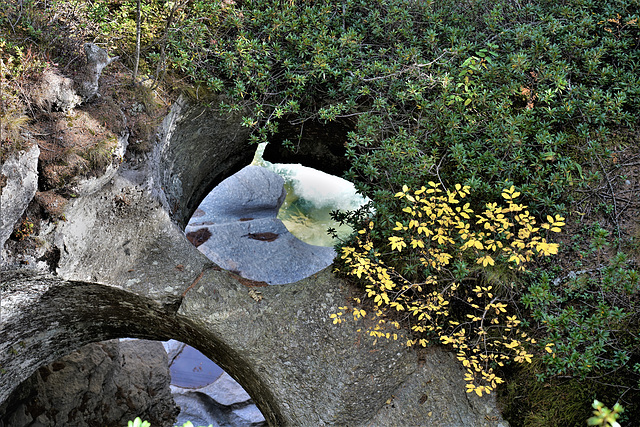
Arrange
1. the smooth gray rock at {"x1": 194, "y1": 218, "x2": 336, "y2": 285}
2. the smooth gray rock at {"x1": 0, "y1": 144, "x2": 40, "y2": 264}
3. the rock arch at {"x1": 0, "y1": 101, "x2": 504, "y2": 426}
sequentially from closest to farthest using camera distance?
the smooth gray rock at {"x1": 0, "y1": 144, "x2": 40, "y2": 264} < the rock arch at {"x1": 0, "y1": 101, "x2": 504, "y2": 426} < the smooth gray rock at {"x1": 194, "y1": 218, "x2": 336, "y2": 285}

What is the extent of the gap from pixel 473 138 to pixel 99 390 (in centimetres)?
641

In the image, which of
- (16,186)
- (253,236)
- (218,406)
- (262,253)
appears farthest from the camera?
(253,236)

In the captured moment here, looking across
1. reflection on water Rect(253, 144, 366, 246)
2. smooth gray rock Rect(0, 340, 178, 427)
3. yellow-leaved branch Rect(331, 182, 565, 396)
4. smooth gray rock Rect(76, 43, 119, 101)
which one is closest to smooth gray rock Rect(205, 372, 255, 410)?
smooth gray rock Rect(0, 340, 178, 427)

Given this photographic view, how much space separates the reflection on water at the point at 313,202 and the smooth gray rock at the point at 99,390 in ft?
22.1

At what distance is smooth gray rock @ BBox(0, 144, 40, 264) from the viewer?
289 cm

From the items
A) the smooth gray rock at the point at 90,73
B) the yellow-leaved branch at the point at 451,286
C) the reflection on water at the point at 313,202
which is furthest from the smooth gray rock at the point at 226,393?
the smooth gray rock at the point at 90,73

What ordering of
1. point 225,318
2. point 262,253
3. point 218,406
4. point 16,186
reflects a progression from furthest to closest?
point 262,253, point 218,406, point 225,318, point 16,186

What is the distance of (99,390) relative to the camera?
21.8 ft

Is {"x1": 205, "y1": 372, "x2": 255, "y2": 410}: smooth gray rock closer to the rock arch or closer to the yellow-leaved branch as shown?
the rock arch

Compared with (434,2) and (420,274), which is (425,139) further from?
(434,2)

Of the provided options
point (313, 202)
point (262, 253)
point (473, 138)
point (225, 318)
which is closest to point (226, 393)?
point (262, 253)

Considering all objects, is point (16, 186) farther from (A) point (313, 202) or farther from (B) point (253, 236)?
(A) point (313, 202)

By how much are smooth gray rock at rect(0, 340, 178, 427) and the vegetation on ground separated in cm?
456

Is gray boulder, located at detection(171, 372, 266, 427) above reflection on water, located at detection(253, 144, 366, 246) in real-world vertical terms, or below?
below
